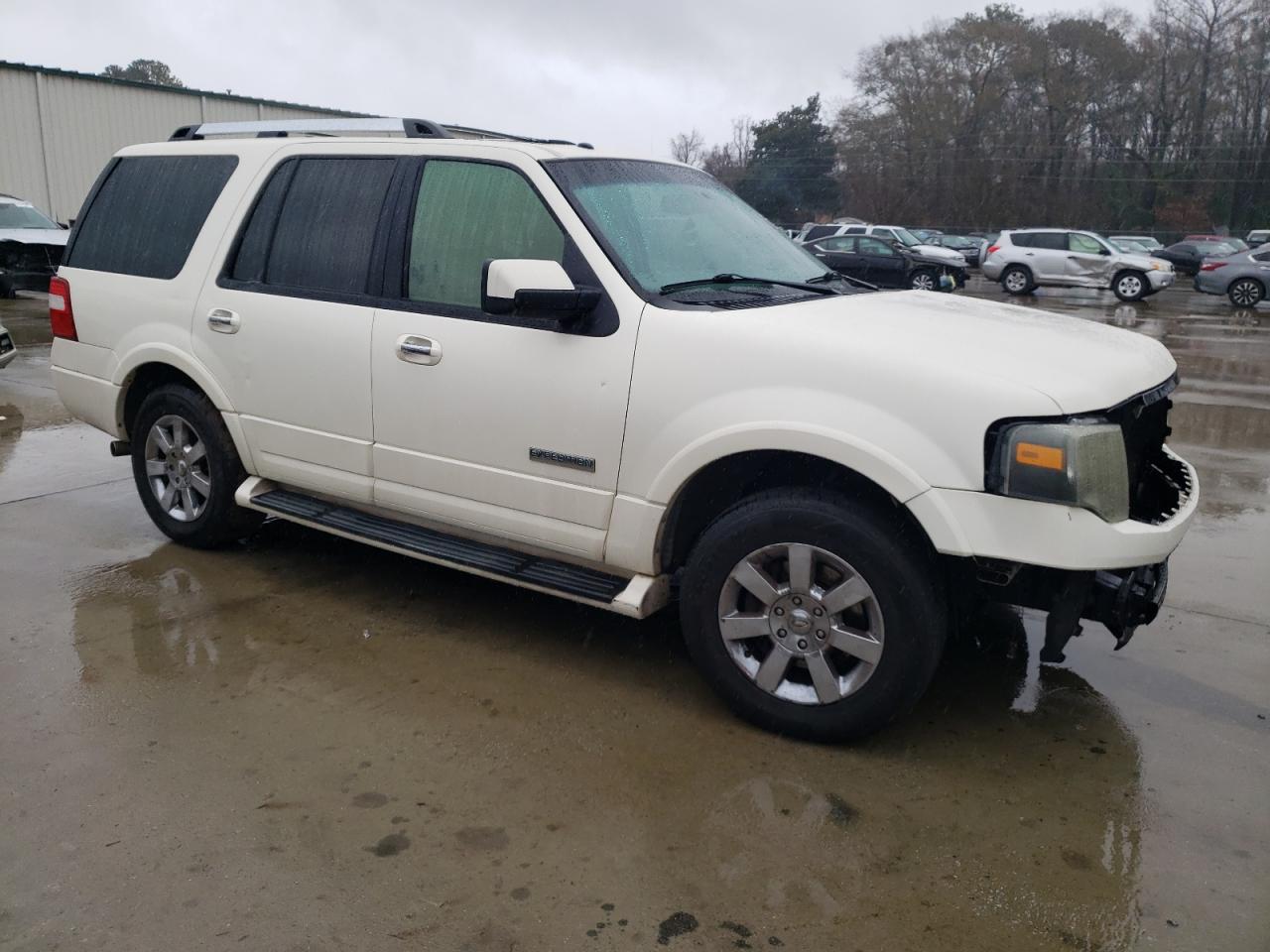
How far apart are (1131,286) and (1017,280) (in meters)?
2.65

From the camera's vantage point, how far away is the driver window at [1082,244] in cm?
2561

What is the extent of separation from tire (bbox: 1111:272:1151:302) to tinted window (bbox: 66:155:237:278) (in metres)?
24.3

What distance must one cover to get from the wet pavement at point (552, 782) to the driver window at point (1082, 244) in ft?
75.0

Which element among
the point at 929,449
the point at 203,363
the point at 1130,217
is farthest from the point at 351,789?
the point at 1130,217

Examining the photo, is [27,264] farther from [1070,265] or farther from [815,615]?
[1070,265]

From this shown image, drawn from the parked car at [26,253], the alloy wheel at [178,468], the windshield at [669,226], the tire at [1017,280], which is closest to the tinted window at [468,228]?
the windshield at [669,226]

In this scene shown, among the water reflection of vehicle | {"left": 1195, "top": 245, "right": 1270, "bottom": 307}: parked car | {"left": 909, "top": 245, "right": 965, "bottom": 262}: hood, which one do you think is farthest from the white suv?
{"left": 909, "top": 245, "right": 965, "bottom": 262}: hood

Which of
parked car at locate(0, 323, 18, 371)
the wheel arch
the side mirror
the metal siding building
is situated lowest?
parked car at locate(0, 323, 18, 371)

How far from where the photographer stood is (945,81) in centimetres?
6581

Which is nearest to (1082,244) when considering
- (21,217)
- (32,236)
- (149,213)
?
(32,236)

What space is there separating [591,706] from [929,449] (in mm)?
1510

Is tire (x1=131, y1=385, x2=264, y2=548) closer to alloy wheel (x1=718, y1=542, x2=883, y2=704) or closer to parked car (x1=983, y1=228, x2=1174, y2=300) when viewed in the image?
alloy wheel (x1=718, y1=542, x2=883, y2=704)

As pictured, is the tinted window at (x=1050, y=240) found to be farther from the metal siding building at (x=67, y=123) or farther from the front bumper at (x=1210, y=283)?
the metal siding building at (x=67, y=123)

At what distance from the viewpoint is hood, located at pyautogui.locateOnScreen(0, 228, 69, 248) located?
1658cm
